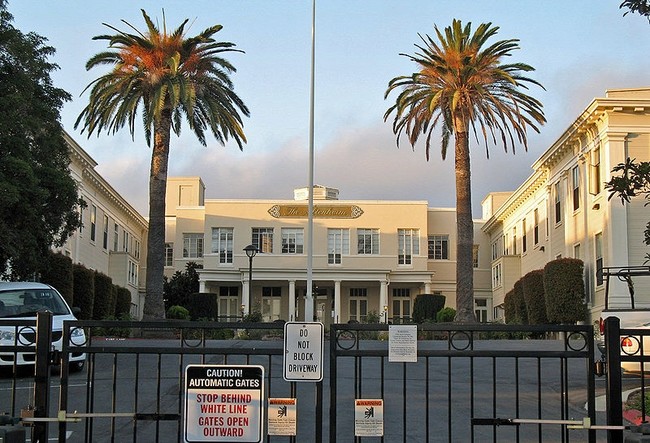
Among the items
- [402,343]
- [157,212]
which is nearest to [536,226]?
[157,212]

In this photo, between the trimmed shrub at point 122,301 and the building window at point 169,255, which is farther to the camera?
the building window at point 169,255

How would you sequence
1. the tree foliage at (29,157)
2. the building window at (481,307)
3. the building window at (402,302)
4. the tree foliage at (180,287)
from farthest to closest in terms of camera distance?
the building window at (481,307) → the building window at (402,302) → the tree foliage at (180,287) → the tree foliage at (29,157)

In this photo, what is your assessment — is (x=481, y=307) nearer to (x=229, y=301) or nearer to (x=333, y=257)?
(x=333, y=257)

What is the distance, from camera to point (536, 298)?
39.8 metres

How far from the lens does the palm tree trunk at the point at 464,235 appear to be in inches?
1330

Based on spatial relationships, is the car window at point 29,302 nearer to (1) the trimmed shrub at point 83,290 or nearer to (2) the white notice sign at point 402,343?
(2) the white notice sign at point 402,343

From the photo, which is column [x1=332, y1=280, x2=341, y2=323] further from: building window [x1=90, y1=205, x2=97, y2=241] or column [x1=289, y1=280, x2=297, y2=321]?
building window [x1=90, y1=205, x2=97, y2=241]

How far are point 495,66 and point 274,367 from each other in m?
20.2

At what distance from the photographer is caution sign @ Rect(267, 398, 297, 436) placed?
6.93m

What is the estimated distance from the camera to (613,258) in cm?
3297

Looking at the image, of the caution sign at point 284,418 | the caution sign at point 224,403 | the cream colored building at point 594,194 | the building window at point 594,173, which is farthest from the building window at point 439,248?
the caution sign at point 224,403

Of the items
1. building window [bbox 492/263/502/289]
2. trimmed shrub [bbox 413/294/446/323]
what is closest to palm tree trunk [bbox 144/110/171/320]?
trimmed shrub [bbox 413/294/446/323]

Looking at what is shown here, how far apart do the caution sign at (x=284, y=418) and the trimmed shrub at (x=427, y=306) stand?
43.3m

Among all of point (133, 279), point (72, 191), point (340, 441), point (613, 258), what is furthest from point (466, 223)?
point (133, 279)
